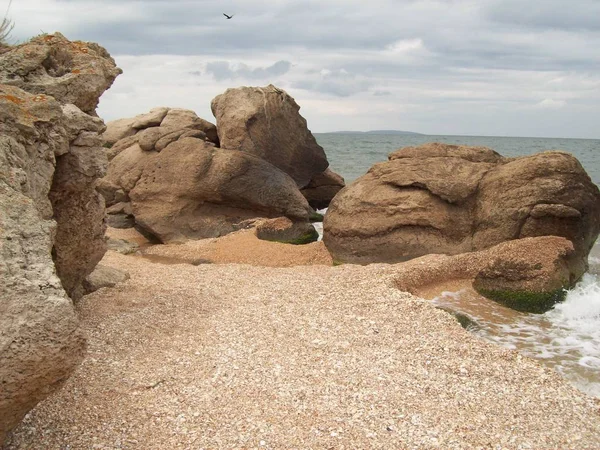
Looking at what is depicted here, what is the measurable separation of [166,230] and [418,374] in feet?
35.4

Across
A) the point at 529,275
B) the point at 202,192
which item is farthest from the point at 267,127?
the point at 529,275

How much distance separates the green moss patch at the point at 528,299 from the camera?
10.7 meters

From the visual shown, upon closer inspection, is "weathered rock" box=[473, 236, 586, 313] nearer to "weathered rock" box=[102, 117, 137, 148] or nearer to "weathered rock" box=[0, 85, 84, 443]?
"weathered rock" box=[0, 85, 84, 443]

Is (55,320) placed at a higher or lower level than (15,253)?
lower

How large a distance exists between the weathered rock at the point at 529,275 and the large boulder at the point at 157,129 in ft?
36.2

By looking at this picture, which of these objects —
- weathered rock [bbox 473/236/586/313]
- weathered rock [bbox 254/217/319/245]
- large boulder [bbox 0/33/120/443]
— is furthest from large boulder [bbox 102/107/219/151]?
weathered rock [bbox 473/236/586/313]

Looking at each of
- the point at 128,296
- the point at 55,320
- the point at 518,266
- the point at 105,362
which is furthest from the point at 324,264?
the point at 55,320

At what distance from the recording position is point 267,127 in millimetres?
19281

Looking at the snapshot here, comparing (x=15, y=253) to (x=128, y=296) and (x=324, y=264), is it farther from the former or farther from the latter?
(x=324, y=264)

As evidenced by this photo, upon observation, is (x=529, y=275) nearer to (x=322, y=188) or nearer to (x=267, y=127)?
(x=267, y=127)

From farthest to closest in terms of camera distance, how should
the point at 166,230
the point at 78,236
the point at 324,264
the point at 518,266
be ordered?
the point at 166,230 < the point at 324,264 < the point at 518,266 < the point at 78,236

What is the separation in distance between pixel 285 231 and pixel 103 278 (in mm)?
7452

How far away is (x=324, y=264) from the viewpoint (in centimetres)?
1430

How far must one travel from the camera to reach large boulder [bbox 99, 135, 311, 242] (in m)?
16.8
